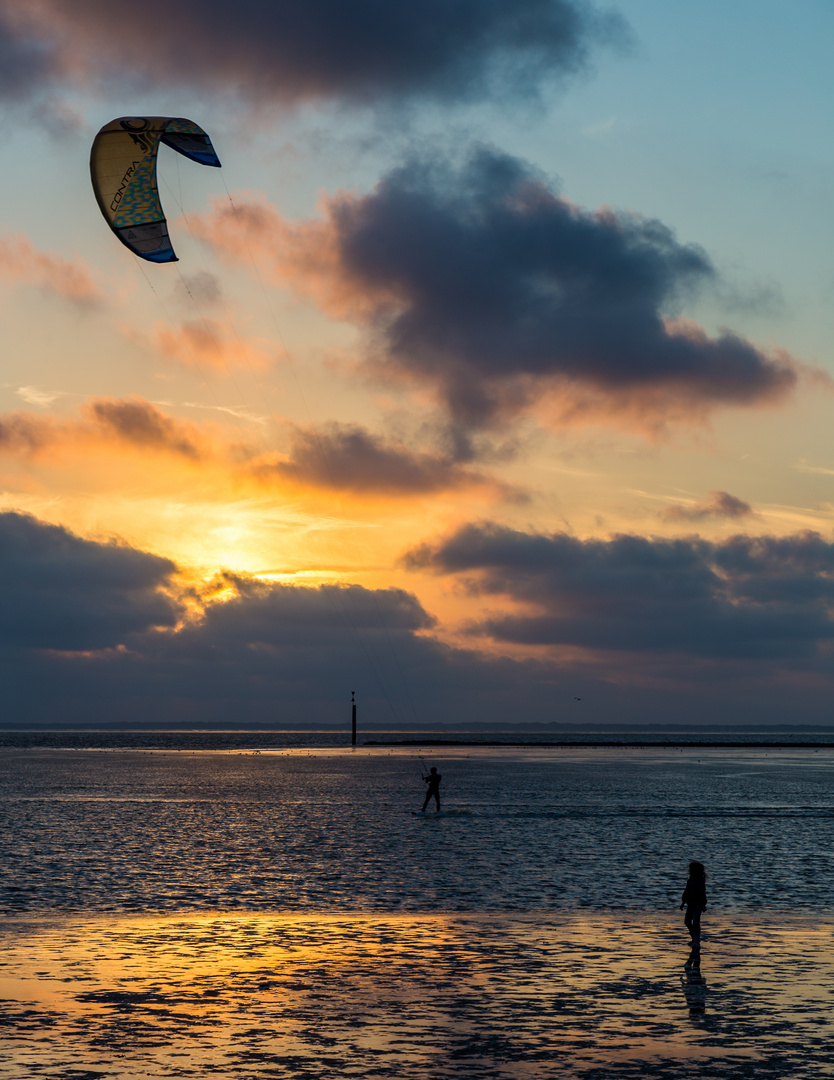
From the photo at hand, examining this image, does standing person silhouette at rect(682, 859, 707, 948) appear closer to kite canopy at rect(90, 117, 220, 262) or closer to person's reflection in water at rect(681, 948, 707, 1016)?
person's reflection in water at rect(681, 948, 707, 1016)

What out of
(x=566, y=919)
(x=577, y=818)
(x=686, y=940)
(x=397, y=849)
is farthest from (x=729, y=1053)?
(x=577, y=818)

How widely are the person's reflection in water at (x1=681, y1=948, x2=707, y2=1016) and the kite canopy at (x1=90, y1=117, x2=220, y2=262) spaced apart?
2053 centimetres

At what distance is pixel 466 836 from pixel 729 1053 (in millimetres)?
27318

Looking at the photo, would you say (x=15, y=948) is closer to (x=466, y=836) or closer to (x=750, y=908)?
(x=750, y=908)

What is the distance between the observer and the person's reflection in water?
15430mm

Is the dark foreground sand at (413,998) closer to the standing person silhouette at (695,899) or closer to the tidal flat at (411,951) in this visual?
the tidal flat at (411,951)

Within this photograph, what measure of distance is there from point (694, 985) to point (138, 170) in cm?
2312

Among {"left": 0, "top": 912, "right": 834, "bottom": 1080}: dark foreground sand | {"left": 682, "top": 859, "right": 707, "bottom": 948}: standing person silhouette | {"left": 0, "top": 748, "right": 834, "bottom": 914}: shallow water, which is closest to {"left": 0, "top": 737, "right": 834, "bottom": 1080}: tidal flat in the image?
{"left": 0, "top": 912, "right": 834, "bottom": 1080}: dark foreground sand

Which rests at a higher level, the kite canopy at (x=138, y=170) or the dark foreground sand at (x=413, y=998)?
the kite canopy at (x=138, y=170)

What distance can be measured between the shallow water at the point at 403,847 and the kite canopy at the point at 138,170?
1599 cm

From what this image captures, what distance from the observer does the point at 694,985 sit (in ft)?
54.6

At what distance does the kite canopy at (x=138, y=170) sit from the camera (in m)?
28.7

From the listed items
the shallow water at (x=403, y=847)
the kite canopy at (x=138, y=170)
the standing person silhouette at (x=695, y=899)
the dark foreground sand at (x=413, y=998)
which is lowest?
the shallow water at (x=403, y=847)

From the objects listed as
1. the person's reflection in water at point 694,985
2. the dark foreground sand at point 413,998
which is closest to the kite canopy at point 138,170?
the dark foreground sand at point 413,998
